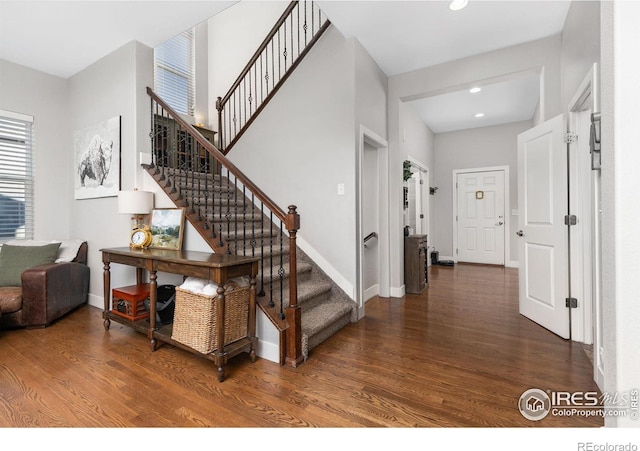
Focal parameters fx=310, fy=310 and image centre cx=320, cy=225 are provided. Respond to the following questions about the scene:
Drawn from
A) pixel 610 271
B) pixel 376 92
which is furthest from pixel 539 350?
pixel 376 92

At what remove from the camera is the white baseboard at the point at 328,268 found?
3252mm

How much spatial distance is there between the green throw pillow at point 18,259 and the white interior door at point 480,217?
277 inches

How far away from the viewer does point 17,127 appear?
11.7ft

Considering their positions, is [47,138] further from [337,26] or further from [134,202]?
[337,26]

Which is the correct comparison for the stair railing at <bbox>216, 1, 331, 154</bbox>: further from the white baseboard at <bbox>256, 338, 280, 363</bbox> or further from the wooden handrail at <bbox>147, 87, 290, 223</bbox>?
the white baseboard at <bbox>256, 338, 280, 363</bbox>

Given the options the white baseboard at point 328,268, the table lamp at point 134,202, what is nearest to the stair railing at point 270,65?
the table lamp at point 134,202

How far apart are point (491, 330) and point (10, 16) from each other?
519 centimetres

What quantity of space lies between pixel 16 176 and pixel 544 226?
5.70 meters

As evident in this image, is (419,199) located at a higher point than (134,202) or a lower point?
higher

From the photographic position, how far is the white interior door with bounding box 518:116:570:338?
2.74 meters

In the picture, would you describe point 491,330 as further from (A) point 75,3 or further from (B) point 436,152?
(B) point 436,152

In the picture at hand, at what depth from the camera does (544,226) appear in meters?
2.94

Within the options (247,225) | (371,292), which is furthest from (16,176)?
(371,292)

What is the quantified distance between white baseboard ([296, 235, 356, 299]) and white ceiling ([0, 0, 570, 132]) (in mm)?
2316
